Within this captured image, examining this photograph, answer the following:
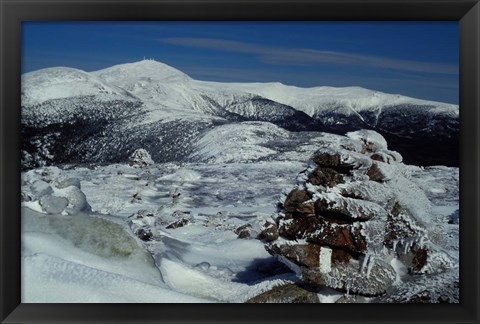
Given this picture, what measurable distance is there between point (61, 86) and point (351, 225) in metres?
3.11

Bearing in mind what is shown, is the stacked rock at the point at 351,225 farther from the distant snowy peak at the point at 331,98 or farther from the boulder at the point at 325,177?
the distant snowy peak at the point at 331,98

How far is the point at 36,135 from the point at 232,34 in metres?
2.13

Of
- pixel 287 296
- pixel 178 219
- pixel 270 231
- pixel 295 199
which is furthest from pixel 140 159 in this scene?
pixel 287 296

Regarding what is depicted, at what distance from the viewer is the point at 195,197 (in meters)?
5.98

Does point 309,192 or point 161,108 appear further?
point 161,108

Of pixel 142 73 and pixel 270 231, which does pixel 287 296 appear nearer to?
pixel 270 231

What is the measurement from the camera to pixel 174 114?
6172mm

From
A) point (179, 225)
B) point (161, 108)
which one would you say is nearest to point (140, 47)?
point (161, 108)

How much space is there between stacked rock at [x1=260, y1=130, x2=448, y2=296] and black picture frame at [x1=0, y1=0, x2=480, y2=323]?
1.03 feet

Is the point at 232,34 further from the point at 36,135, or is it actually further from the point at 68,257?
the point at 68,257

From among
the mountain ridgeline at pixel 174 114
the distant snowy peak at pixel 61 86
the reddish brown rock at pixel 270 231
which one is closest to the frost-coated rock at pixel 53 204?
the mountain ridgeline at pixel 174 114

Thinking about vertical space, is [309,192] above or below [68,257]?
above

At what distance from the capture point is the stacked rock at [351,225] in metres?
5.64
